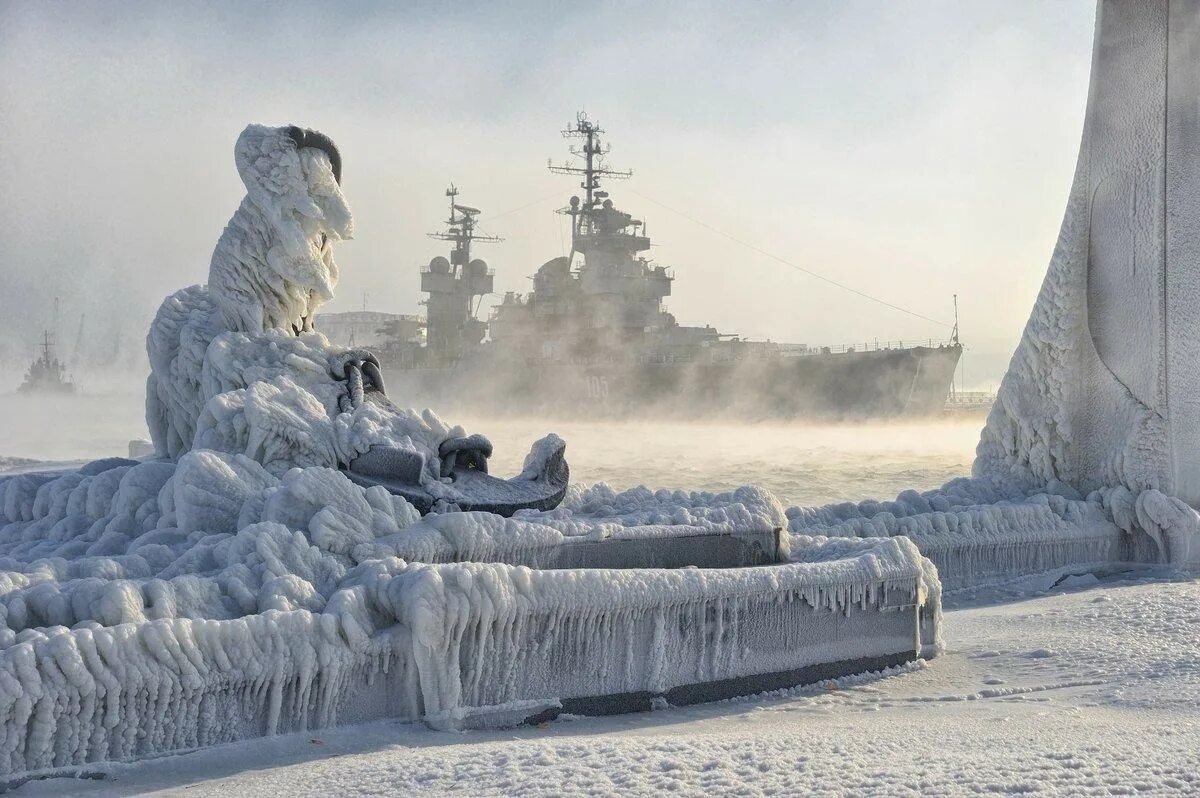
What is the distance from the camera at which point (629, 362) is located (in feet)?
89.4

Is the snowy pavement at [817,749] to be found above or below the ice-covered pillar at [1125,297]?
below

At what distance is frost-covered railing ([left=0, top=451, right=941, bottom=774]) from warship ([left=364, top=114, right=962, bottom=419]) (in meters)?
22.9

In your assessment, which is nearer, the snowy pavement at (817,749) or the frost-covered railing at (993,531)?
the snowy pavement at (817,749)

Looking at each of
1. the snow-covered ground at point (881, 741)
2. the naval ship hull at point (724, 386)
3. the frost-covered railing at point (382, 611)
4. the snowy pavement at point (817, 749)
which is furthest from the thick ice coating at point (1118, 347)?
the naval ship hull at point (724, 386)

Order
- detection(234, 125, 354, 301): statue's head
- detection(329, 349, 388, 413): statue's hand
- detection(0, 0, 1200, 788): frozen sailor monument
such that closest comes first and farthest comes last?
detection(0, 0, 1200, 788): frozen sailor monument → detection(329, 349, 388, 413): statue's hand → detection(234, 125, 354, 301): statue's head

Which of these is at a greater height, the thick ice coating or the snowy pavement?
the thick ice coating

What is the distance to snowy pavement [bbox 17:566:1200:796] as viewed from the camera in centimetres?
199

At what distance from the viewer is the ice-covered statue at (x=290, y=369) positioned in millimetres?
3701

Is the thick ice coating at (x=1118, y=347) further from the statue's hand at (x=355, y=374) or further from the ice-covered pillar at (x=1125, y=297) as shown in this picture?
the statue's hand at (x=355, y=374)

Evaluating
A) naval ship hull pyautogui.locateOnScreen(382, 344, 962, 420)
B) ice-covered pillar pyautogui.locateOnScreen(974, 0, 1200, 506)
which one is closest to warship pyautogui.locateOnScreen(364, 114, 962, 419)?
naval ship hull pyautogui.locateOnScreen(382, 344, 962, 420)

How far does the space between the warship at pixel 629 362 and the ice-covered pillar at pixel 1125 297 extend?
20021mm

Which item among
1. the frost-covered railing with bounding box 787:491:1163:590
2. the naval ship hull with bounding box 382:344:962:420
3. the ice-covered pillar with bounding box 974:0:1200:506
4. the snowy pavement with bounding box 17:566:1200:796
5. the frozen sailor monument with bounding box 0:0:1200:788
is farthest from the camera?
the naval ship hull with bounding box 382:344:962:420

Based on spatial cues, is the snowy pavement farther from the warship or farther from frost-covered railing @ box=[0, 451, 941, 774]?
the warship

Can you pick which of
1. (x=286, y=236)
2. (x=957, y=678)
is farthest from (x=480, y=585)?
(x=286, y=236)
